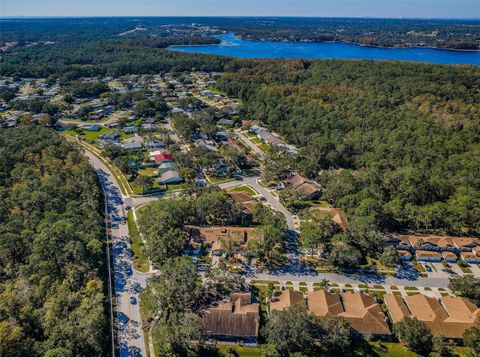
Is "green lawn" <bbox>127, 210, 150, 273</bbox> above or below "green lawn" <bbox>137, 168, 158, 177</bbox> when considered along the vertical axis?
below

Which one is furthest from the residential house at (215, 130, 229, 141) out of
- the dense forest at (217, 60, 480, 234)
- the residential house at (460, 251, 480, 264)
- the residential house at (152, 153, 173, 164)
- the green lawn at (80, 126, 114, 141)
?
the residential house at (460, 251, 480, 264)

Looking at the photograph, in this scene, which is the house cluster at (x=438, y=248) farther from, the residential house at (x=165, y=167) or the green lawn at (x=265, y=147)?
the residential house at (x=165, y=167)

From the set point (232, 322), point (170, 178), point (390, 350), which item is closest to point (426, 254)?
point (390, 350)

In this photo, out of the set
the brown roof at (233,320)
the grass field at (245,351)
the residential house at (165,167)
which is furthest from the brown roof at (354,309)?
the residential house at (165,167)

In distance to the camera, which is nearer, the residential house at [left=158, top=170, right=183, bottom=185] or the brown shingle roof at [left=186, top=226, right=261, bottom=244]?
the brown shingle roof at [left=186, top=226, right=261, bottom=244]

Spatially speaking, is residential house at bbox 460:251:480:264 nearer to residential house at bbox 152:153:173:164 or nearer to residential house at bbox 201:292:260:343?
residential house at bbox 201:292:260:343

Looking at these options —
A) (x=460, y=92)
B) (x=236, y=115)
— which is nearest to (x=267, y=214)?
(x=236, y=115)

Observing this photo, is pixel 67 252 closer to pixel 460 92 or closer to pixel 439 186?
pixel 439 186
